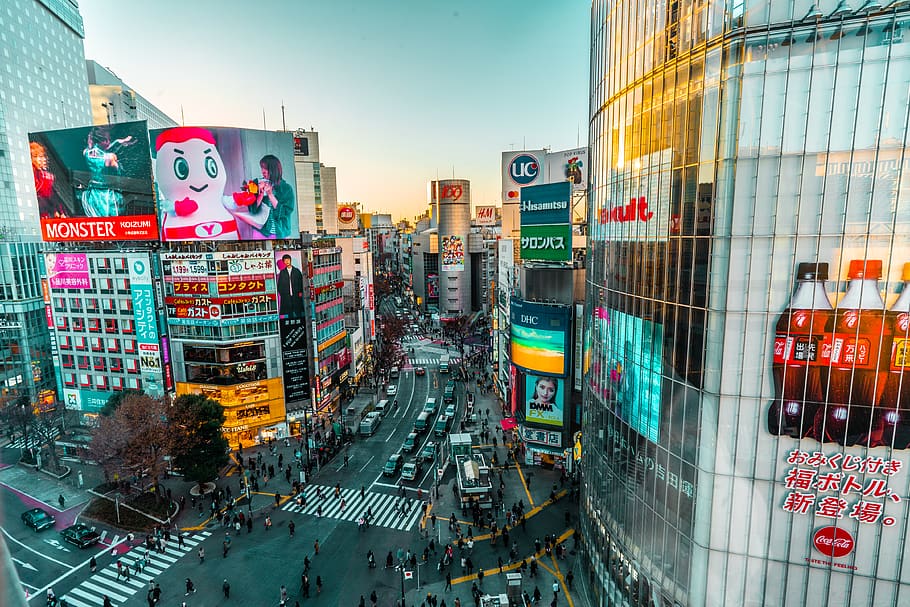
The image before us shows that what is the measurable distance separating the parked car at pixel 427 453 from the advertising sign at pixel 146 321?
25.1 meters

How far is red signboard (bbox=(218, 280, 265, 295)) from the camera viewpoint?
44.5 meters

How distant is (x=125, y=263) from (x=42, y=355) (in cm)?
2314

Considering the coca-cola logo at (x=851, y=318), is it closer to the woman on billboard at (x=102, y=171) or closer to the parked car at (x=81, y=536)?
the parked car at (x=81, y=536)

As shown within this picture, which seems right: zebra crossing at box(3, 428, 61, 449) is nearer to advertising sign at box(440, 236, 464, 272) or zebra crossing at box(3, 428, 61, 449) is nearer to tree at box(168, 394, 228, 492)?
tree at box(168, 394, 228, 492)

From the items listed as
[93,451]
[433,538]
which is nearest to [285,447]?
[93,451]

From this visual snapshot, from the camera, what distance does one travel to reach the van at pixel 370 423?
49.0m

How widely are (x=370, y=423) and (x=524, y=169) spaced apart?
3980 centimetres

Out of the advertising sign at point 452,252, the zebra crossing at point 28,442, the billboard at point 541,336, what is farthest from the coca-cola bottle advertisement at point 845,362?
the advertising sign at point 452,252

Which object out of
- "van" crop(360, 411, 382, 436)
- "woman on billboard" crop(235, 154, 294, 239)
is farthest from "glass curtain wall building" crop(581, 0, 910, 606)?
"woman on billboard" crop(235, 154, 294, 239)

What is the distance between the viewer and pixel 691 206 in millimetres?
18203

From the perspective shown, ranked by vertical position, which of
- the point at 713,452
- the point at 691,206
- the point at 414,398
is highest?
the point at 691,206

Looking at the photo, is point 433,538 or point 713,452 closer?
point 713,452

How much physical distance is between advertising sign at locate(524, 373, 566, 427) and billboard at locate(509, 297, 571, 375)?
854 mm

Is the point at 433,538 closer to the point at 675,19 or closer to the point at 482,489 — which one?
the point at 482,489
